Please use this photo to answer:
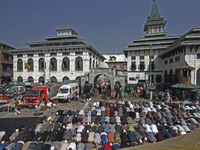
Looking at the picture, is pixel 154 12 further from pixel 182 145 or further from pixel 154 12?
pixel 182 145

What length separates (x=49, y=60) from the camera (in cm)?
3209

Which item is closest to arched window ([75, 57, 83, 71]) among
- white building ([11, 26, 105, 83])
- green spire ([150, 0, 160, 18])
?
white building ([11, 26, 105, 83])

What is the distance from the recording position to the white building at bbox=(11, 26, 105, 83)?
1198 inches

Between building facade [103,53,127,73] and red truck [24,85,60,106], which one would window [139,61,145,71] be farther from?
building facade [103,53,127,73]

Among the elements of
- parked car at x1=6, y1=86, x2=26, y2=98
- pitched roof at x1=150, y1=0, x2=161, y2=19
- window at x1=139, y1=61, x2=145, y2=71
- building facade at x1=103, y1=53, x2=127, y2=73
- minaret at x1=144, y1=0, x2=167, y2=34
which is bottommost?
parked car at x1=6, y1=86, x2=26, y2=98

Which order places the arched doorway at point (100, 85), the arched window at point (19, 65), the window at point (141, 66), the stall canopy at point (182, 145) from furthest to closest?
the arched window at point (19, 65) → the window at point (141, 66) → the arched doorway at point (100, 85) → the stall canopy at point (182, 145)

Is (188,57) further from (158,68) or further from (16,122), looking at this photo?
(16,122)

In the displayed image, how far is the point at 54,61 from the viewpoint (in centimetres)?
3209

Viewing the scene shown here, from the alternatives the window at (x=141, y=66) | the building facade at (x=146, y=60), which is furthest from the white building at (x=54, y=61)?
the window at (x=141, y=66)

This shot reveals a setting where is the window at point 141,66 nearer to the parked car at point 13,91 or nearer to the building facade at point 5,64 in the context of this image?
the parked car at point 13,91

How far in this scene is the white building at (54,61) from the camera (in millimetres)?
30428

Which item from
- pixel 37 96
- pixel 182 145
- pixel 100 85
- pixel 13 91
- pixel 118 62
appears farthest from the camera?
pixel 118 62

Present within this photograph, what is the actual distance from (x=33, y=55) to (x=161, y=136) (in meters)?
36.9

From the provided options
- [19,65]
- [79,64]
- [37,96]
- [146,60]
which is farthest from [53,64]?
[146,60]
